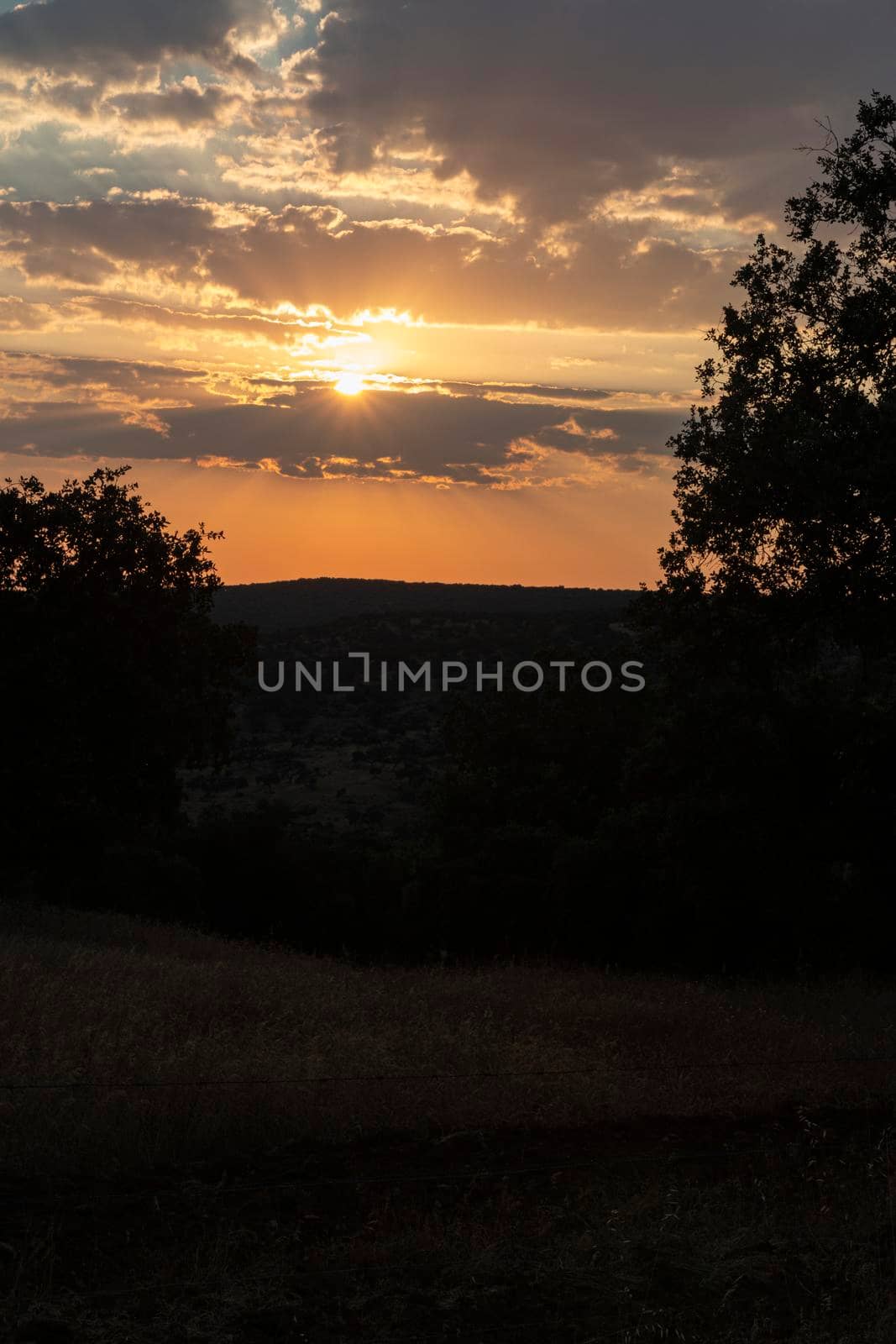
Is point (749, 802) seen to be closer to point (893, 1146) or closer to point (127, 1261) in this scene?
point (893, 1146)

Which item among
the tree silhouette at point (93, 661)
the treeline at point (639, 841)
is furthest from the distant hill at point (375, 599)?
the tree silhouette at point (93, 661)

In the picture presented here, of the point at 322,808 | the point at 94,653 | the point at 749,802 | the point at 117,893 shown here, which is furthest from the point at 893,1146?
the point at 322,808

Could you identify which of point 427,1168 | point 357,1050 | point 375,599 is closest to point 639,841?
point 357,1050

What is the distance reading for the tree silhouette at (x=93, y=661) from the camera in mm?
23062

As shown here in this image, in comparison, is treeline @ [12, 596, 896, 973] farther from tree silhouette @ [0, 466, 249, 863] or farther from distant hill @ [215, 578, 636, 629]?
distant hill @ [215, 578, 636, 629]

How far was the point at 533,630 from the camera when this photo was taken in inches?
3310

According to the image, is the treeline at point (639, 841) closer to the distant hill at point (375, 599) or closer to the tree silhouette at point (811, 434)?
the tree silhouette at point (811, 434)

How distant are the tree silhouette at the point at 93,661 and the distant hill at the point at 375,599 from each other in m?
75.5

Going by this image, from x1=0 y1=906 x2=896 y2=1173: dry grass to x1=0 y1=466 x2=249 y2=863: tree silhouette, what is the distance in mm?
5990

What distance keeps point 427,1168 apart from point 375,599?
114998 mm

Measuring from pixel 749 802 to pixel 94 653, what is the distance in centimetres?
1443

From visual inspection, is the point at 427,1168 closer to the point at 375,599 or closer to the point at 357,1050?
the point at 357,1050

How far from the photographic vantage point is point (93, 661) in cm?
2356

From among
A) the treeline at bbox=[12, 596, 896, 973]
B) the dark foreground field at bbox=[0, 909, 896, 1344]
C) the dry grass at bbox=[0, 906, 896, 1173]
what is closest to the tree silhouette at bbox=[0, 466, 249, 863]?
the treeline at bbox=[12, 596, 896, 973]
